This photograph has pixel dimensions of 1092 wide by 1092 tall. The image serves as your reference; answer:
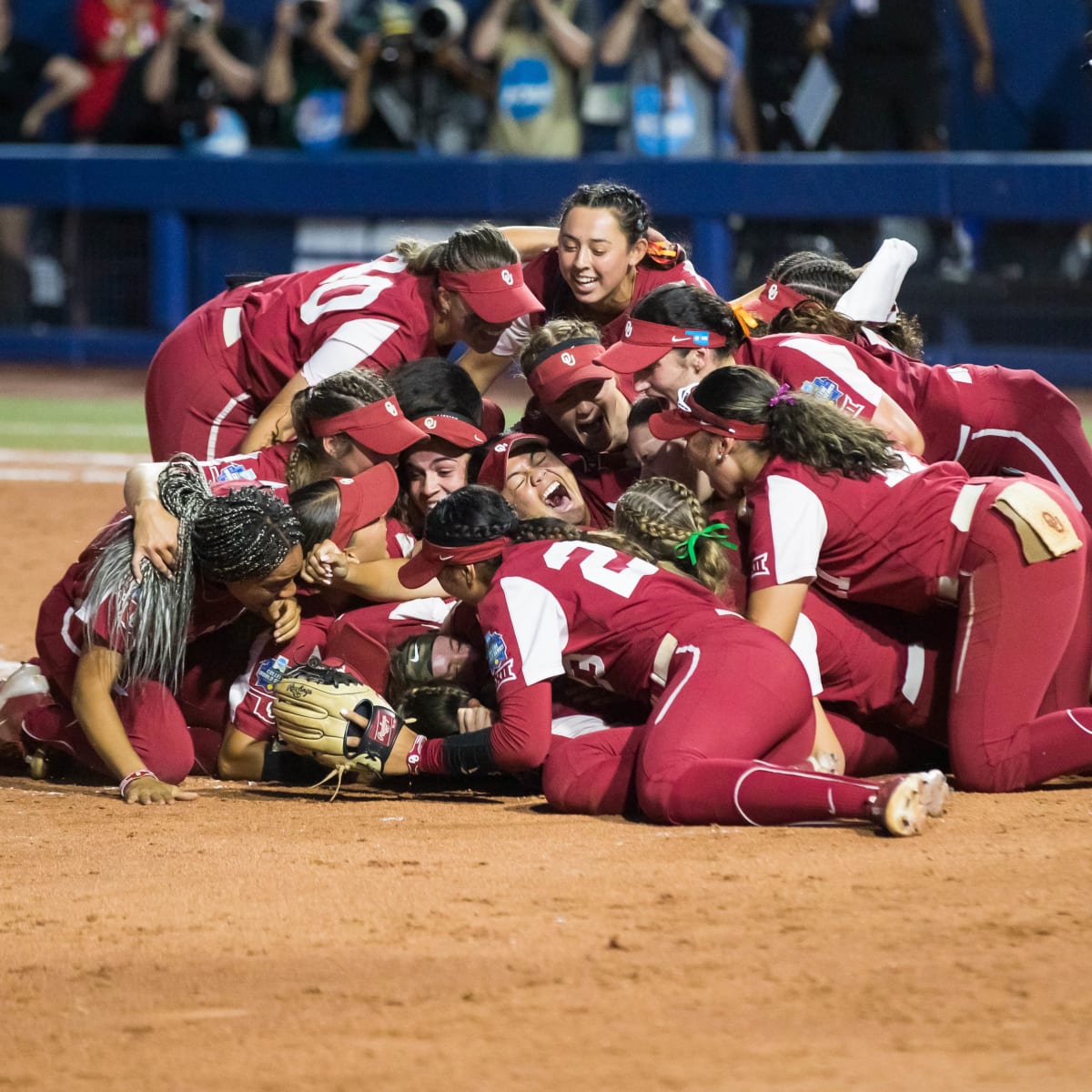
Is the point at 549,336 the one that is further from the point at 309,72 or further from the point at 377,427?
the point at 309,72

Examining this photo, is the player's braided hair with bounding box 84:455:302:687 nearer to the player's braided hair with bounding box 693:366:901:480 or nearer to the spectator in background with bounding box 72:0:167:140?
the player's braided hair with bounding box 693:366:901:480

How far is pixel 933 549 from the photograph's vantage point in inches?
183

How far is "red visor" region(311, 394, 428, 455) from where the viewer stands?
5.16 metres

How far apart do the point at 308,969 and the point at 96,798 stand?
1.90 meters

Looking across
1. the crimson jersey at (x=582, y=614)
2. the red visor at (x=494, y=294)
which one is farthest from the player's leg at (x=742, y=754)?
the red visor at (x=494, y=294)

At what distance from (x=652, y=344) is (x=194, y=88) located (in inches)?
398

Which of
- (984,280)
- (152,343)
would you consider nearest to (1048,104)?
(984,280)

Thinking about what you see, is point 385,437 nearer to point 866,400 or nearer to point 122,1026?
point 866,400

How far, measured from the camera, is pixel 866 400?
16.7 ft

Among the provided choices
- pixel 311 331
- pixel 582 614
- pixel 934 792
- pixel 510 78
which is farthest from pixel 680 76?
pixel 934 792

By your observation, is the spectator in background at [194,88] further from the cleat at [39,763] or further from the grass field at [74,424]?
the cleat at [39,763]

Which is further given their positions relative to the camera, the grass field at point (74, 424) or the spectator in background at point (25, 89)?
the spectator in background at point (25, 89)

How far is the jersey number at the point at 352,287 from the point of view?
5785 mm

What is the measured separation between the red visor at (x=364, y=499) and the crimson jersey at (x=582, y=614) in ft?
2.11
